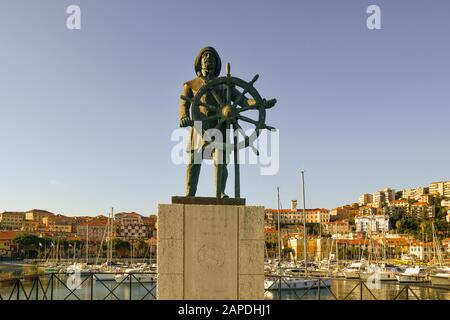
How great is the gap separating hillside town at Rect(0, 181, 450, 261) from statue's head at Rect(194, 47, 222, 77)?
9107cm

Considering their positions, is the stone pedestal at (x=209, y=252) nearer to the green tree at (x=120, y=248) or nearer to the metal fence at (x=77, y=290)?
the metal fence at (x=77, y=290)

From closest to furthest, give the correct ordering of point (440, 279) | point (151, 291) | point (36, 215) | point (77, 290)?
1. point (151, 291)
2. point (77, 290)
3. point (440, 279)
4. point (36, 215)

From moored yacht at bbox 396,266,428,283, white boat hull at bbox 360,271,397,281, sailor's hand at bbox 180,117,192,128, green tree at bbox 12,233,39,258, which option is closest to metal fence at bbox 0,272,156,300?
sailor's hand at bbox 180,117,192,128

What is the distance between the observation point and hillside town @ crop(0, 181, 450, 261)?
372ft

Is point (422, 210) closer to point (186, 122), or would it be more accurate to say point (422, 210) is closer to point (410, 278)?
point (410, 278)

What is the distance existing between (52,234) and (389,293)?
370ft

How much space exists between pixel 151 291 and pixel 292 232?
152613 mm

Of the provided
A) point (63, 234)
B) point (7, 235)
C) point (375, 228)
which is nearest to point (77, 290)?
point (7, 235)

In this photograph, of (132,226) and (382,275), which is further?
(132,226)

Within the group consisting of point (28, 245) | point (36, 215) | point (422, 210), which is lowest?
point (28, 245)

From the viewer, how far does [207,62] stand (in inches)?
340

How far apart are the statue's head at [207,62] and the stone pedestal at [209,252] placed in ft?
8.24

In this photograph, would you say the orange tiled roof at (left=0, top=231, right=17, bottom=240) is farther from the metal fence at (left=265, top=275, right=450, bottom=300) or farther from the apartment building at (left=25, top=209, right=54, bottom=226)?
the metal fence at (left=265, top=275, right=450, bottom=300)
